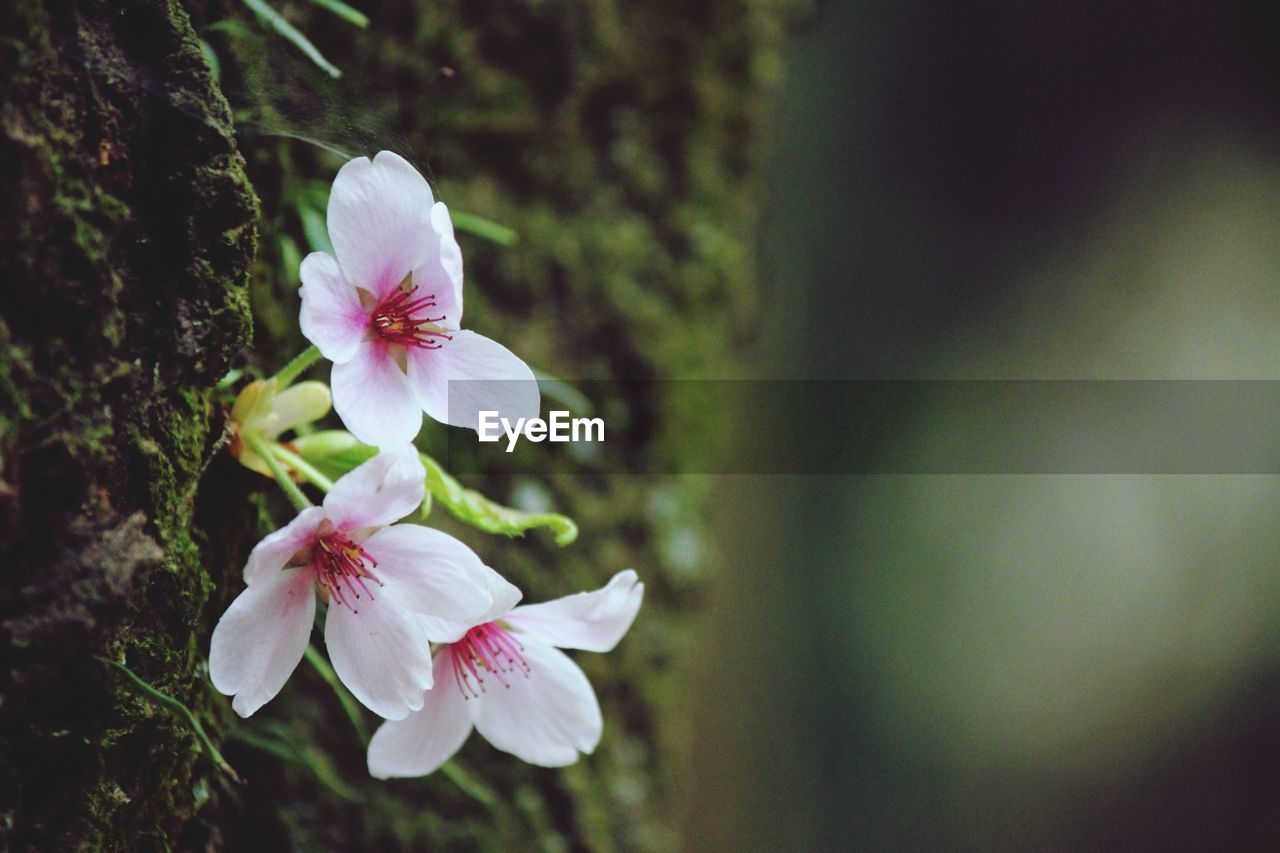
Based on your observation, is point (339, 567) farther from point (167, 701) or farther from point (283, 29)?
point (283, 29)

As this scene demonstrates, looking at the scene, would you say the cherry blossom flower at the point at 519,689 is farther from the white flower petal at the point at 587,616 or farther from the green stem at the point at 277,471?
the green stem at the point at 277,471

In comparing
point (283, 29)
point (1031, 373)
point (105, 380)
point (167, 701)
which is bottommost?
point (167, 701)

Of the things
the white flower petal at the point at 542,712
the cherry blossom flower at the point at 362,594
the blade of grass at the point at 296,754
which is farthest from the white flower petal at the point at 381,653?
the blade of grass at the point at 296,754

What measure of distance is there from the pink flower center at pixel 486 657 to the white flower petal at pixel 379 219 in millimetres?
199

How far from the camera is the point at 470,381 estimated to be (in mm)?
460

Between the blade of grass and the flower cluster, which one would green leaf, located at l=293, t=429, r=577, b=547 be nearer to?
the flower cluster

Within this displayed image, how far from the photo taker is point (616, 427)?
1033 millimetres

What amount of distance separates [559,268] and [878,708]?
66.5 inches

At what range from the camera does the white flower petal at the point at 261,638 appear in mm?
416

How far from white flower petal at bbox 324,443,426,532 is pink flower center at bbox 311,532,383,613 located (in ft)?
0.05

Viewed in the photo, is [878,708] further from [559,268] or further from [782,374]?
[559,268]

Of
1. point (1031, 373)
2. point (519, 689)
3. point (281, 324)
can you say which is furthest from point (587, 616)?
point (1031, 373)

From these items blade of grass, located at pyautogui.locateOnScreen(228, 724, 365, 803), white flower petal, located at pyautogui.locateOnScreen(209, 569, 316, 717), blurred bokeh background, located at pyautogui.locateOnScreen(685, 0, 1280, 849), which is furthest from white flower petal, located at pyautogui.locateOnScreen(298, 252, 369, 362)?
blurred bokeh background, located at pyautogui.locateOnScreen(685, 0, 1280, 849)

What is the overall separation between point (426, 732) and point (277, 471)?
0.55ft
